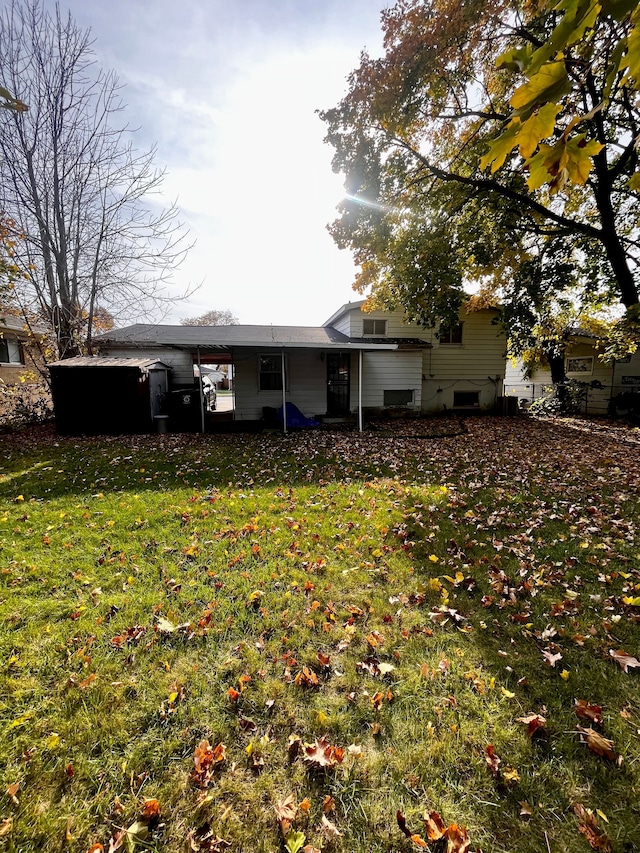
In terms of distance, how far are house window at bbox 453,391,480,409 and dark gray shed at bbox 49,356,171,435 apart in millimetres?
11992

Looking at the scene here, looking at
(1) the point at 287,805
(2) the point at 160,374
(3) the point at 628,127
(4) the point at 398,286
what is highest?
(3) the point at 628,127

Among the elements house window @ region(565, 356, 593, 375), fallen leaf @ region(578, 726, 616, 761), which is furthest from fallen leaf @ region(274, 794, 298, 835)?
house window @ region(565, 356, 593, 375)

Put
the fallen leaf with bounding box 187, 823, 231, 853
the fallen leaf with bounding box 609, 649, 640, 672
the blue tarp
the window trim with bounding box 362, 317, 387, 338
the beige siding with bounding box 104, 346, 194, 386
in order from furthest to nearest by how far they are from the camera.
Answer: the beige siding with bounding box 104, 346, 194, 386, the window trim with bounding box 362, 317, 387, 338, the blue tarp, the fallen leaf with bounding box 609, 649, 640, 672, the fallen leaf with bounding box 187, 823, 231, 853

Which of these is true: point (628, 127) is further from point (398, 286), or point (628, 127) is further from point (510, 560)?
point (510, 560)

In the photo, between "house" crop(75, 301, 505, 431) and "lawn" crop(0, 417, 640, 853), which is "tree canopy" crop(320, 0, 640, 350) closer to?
"house" crop(75, 301, 505, 431)

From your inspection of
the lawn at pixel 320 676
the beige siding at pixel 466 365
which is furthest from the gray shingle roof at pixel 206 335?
the lawn at pixel 320 676

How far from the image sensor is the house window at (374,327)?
14.0 metres

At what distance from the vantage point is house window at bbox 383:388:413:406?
14.1 meters

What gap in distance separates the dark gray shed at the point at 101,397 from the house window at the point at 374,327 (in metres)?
8.11

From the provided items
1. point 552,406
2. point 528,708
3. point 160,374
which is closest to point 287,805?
point 528,708

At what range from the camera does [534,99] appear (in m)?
1.07

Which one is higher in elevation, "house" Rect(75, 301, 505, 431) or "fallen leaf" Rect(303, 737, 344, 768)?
"house" Rect(75, 301, 505, 431)

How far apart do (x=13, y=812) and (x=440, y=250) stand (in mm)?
11444

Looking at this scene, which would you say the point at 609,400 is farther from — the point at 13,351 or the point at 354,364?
the point at 13,351
